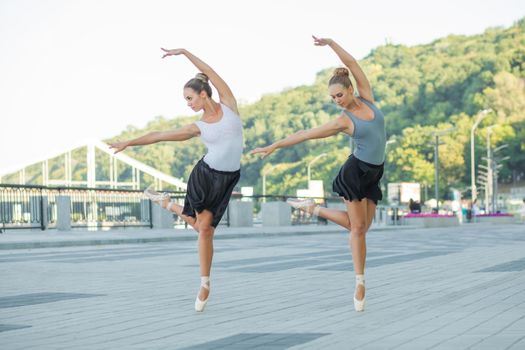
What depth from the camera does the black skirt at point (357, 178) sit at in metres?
7.21

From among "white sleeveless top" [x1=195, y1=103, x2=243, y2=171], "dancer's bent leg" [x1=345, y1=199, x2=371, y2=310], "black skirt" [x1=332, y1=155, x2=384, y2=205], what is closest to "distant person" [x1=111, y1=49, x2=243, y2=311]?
"white sleeveless top" [x1=195, y1=103, x2=243, y2=171]

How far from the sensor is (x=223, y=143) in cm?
736

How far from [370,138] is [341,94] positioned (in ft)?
1.32

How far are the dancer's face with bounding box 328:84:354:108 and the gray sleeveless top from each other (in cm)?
8

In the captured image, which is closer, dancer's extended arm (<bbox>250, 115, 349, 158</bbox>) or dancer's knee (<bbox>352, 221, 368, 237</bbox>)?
dancer's extended arm (<bbox>250, 115, 349, 158</bbox>)

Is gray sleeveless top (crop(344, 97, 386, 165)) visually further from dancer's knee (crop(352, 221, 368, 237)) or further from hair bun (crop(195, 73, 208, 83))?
hair bun (crop(195, 73, 208, 83))

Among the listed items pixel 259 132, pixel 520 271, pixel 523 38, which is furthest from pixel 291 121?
pixel 520 271

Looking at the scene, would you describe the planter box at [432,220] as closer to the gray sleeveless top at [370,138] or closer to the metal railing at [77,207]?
the metal railing at [77,207]

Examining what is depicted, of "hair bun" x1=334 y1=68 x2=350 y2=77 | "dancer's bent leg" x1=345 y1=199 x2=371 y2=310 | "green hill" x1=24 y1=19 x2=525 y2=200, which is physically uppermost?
"green hill" x1=24 y1=19 x2=525 y2=200

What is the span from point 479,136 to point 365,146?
101938 millimetres

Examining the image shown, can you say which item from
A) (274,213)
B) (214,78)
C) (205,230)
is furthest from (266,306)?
(274,213)

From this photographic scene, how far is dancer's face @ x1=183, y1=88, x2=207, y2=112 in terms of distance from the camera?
7387 millimetres

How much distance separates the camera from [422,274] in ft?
35.7

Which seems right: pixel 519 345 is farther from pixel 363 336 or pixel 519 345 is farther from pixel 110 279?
pixel 110 279
